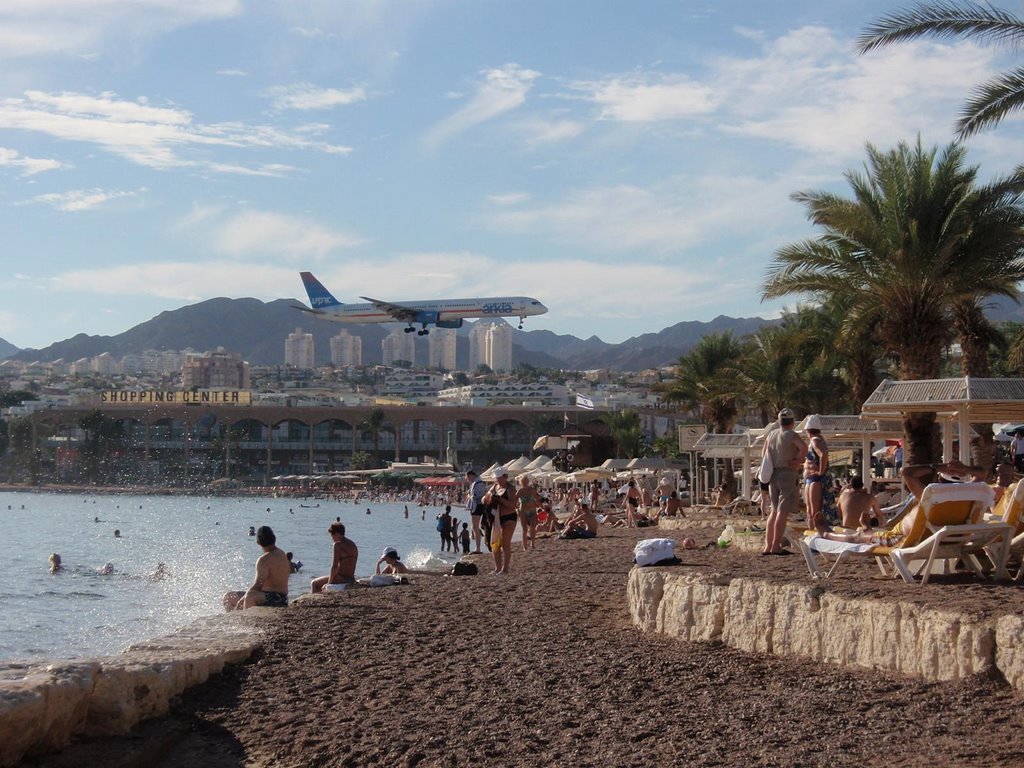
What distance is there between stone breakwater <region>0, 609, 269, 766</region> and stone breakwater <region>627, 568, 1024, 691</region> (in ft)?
9.25

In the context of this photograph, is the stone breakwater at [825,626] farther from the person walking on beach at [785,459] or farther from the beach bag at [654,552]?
the person walking on beach at [785,459]

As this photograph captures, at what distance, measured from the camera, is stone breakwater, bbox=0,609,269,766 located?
16.7 feet

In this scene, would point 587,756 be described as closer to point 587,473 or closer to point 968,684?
point 968,684

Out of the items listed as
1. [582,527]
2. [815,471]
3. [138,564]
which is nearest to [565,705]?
[815,471]

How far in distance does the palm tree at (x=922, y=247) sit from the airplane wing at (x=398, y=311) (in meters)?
48.5

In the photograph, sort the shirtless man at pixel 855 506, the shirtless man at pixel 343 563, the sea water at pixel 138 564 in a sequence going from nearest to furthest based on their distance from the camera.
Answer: the shirtless man at pixel 855 506 < the shirtless man at pixel 343 563 < the sea water at pixel 138 564

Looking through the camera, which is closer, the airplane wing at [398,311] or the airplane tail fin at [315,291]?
the airplane wing at [398,311]

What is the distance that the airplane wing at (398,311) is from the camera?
65.3 meters

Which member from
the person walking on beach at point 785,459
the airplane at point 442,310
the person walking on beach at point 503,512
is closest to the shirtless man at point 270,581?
the person walking on beach at point 503,512

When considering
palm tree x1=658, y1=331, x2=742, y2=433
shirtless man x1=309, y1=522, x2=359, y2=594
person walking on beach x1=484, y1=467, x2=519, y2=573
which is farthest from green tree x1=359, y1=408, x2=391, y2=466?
shirtless man x1=309, y1=522, x2=359, y2=594

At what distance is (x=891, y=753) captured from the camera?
15.6 feet

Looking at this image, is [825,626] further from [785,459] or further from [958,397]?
[958,397]

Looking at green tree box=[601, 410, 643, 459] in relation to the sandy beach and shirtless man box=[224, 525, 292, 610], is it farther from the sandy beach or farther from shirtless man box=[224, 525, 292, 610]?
the sandy beach

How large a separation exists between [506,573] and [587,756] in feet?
26.1
